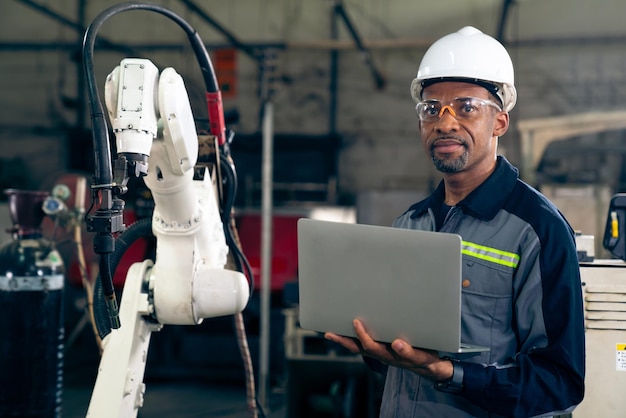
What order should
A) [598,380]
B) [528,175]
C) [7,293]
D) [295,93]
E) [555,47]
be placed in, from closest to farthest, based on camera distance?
[598,380]
[7,293]
[528,175]
[555,47]
[295,93]

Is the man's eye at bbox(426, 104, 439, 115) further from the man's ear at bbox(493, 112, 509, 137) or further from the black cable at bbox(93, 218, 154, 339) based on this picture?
the black cable at bbox(93, 218, 154, 339)

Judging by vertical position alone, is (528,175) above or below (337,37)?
below

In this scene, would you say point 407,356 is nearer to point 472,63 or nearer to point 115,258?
point 472,63

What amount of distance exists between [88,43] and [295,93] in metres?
6.61

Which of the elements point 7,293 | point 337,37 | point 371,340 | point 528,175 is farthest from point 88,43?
point 337,37

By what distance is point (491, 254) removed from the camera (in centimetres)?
130

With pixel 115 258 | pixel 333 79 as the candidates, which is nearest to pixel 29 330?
pixel 115 258

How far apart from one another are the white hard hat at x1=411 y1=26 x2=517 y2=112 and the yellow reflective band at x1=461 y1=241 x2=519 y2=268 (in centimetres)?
36

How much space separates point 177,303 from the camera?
162 cm

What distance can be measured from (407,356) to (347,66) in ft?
22.5

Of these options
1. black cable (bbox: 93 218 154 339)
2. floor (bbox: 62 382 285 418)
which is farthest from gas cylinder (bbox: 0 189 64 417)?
floor (bbox: 62 382 285 418)

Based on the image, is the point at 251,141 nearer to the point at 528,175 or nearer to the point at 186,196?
the point at 528,175

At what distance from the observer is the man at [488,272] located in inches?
47.0

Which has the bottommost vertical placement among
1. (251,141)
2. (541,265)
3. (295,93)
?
(541,265)
